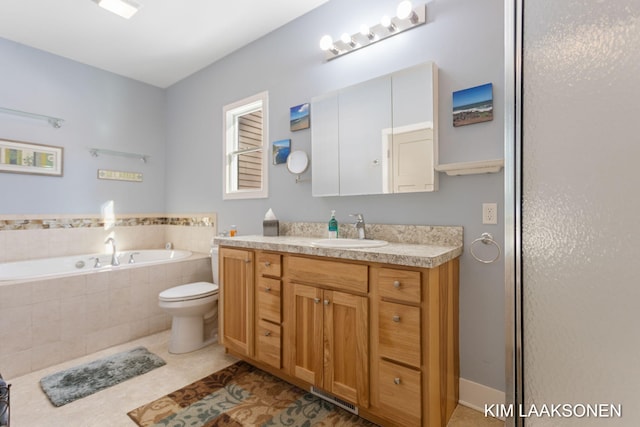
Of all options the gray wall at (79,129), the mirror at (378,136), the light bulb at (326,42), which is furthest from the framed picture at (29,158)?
the light bulb at (326,42)

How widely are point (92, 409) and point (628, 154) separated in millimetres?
2444

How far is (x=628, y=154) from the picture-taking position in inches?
22.0

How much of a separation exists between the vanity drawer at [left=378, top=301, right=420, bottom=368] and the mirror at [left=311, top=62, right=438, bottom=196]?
2.50ft

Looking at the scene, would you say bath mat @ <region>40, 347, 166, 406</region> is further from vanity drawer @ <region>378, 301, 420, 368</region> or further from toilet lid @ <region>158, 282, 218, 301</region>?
vanity drawer @ <region>378, 301, 420, 368</region>

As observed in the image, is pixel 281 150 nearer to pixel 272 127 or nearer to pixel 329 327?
pixel 272 127

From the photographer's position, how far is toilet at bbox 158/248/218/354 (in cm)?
226

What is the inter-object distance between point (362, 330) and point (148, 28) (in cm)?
299

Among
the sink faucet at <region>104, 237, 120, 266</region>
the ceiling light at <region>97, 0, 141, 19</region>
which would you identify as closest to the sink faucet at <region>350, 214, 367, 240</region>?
the ceiling light at <region>97, 0, 141, 19</region>

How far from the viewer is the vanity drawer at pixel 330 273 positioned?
1474 mm

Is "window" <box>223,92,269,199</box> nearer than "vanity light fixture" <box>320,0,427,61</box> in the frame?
No

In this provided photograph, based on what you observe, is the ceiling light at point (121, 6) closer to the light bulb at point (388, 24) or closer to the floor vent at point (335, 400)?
the light bulb at point (388, 24)

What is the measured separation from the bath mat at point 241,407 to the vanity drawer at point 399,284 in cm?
73

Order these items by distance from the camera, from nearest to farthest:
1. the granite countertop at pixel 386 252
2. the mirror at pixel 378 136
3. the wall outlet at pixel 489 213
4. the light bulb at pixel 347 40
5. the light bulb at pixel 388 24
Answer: the granite countertop at pixel 386 252 → the wall outlet at pixel 489 213 → the mirror at pixel 378 136 → the light bulb at pixel 388 24 → the light bulb at pixel 347 40

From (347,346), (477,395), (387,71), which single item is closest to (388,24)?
(387,71)
